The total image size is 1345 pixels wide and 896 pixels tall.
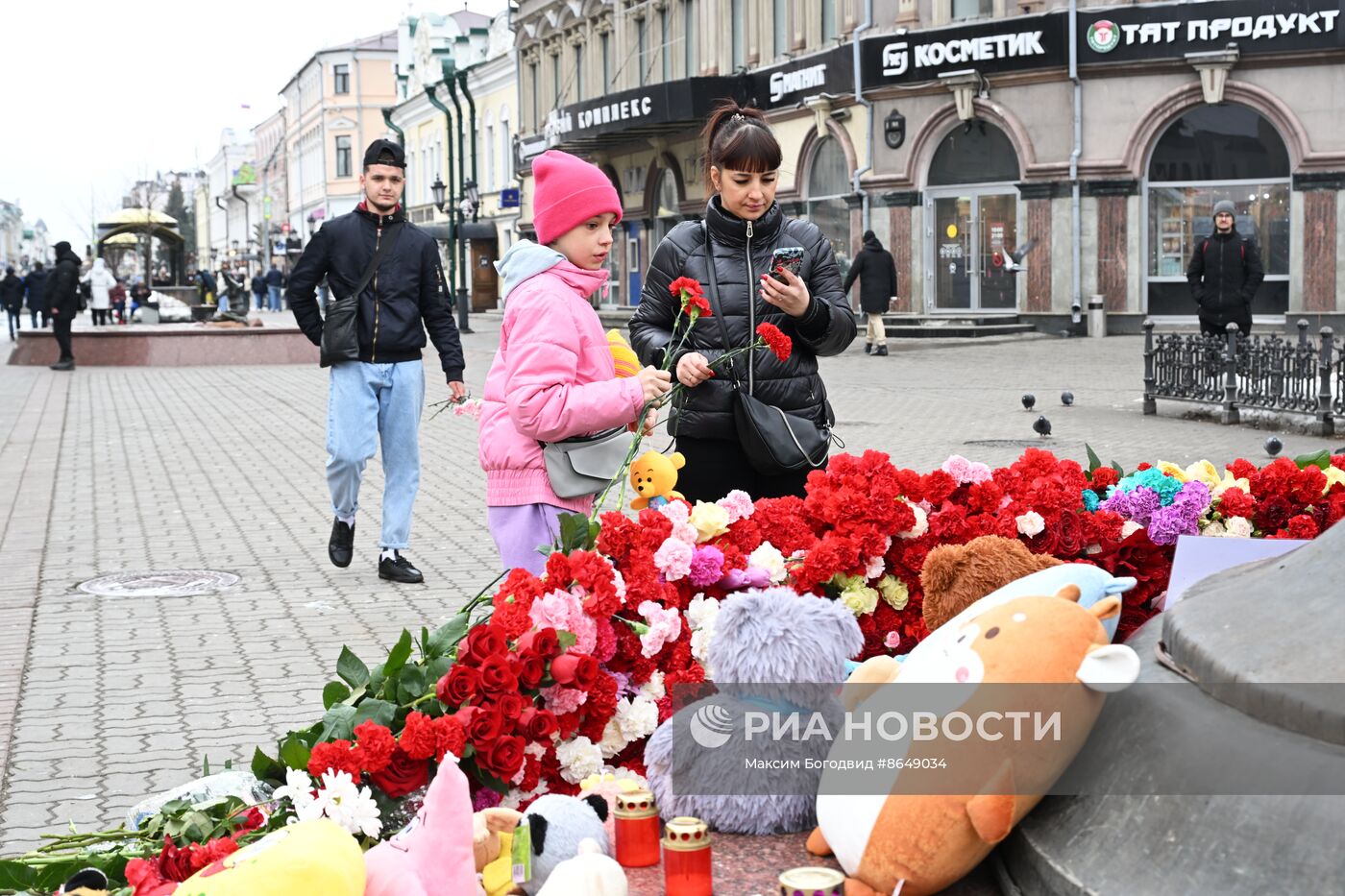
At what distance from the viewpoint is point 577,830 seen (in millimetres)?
2916

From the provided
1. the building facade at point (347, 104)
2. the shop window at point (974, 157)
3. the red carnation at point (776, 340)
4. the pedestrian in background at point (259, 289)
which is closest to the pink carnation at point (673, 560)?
the red carnation at point (776, 340)

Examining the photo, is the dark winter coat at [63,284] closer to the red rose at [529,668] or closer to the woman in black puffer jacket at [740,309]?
the woman in black puffer jacket at [740,309]

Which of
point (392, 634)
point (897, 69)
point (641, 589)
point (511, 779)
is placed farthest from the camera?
point (897, 69)

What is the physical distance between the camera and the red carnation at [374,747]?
3010 mm

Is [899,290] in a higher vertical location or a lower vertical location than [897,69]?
lower

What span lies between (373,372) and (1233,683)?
213 inches

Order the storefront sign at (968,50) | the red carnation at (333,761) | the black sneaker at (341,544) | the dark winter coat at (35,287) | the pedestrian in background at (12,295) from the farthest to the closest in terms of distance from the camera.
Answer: the dark winter coat at (35,287), the pedestrian in background at (12,295), the storefront sign at (968,50), the black sneaker at (341,544), the red carnation at (333,761)

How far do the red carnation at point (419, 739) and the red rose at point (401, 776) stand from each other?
0.09 feet

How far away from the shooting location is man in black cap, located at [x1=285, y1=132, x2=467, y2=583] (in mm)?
7375

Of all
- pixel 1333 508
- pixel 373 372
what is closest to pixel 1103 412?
pixel 373 372

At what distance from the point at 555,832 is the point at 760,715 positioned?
1.48 feet

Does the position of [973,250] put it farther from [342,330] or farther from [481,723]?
[481,723]

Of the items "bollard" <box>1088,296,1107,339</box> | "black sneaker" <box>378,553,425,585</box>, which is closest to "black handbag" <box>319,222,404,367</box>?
"black sneaker" <box>378,553,425,585</box>

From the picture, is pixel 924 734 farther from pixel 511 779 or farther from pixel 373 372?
pixel 373 372
